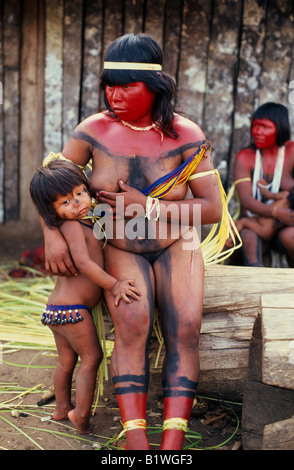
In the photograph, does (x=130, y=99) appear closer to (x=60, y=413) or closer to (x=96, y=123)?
(x=96, y=123)

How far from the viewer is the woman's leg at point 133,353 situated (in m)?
2.44

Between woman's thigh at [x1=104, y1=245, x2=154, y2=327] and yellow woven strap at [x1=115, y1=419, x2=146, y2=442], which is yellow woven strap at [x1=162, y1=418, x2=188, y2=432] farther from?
woman's thigh at [x1=104, y1=245, x2=154, y2=327]

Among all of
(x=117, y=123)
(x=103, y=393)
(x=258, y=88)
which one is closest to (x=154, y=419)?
(x=103, y=393)

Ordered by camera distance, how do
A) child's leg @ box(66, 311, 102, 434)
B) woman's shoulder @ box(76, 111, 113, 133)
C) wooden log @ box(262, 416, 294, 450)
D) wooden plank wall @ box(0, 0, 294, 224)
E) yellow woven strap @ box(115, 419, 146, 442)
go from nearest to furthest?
wooden log @ box(262, 416, 294, 450) < yellow woven strap @ box(115, 419, 146, 442) < child's leg @ box(66, 311, 102, 434) < woman's shoulder @ box(76, 111, 113, 133) < wooden plank wall @ box(0, 0, 294, 224)

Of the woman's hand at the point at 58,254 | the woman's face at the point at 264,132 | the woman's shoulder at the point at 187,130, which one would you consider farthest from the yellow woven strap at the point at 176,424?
the woman's face at the point at 264,132

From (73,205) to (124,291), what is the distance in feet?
1.61

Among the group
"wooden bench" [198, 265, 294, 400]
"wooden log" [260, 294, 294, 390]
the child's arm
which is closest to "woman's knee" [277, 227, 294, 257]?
"wooden bench" [198, 265, 294, 400]

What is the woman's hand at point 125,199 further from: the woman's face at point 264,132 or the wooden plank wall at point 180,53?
Answer: the wooden plank wall at point 180,53

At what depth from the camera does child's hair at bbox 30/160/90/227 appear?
2.62m

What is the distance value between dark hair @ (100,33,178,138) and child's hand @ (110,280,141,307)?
88cm

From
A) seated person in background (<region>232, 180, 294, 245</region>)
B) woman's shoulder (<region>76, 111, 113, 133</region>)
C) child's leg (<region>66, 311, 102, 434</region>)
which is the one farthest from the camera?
seated person in background (<region>232, 180, 294, 245</region>)

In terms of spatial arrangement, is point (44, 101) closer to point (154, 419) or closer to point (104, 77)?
point (104, 77)

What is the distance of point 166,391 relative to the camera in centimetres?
254

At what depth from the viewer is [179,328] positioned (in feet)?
8.58
